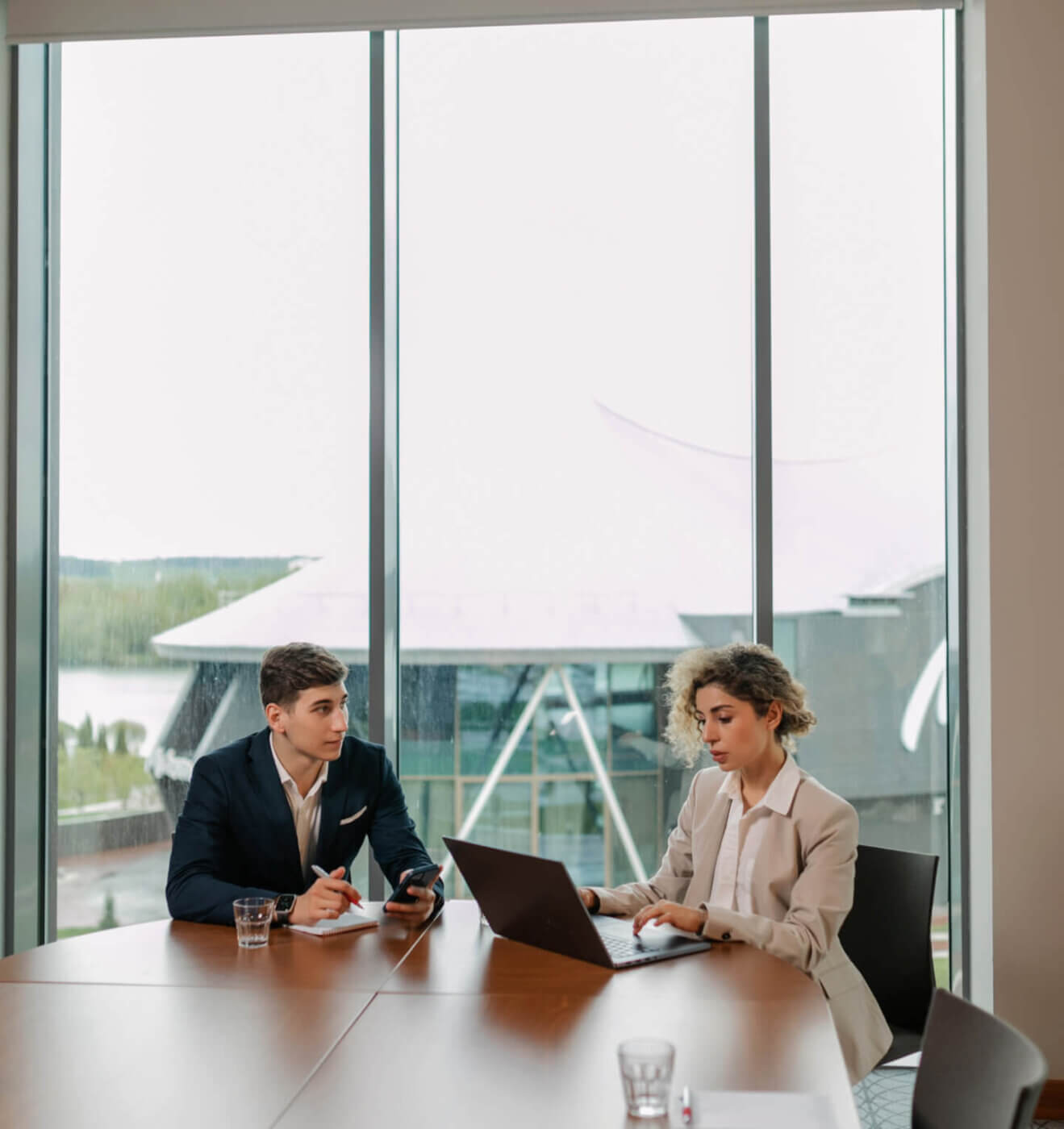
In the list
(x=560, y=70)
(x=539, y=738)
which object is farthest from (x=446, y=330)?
(x=539, y=738)

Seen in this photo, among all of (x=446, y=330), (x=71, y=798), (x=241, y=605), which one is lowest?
(x=71, y=798)

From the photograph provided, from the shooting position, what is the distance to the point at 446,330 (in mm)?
3898

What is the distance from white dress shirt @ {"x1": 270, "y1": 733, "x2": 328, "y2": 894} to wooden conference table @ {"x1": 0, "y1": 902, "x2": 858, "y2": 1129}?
0.49 meters

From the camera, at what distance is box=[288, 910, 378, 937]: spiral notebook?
2.39 m

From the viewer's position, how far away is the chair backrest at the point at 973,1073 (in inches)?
53.3

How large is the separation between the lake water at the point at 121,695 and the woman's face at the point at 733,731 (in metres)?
2.05

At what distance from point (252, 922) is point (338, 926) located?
0.69 feet

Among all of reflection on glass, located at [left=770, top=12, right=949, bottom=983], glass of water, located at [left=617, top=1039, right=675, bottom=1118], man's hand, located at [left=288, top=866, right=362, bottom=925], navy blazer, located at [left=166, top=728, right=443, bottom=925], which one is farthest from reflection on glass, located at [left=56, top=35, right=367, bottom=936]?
glass of water, located at [left=617, top=1039, right=675, bottom=1118]

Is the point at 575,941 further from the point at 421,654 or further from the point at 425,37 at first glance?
the point at 425,37

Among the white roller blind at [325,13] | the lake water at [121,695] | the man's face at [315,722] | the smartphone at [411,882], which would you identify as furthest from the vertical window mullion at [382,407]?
the smartphone at [411,882]

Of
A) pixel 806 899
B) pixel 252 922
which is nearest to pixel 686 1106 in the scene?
pixel 806 899

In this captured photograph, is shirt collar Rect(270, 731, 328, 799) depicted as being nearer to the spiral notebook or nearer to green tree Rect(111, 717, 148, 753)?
the spiral notebook

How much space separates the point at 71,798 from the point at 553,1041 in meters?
2.74

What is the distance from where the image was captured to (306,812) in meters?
2.86
